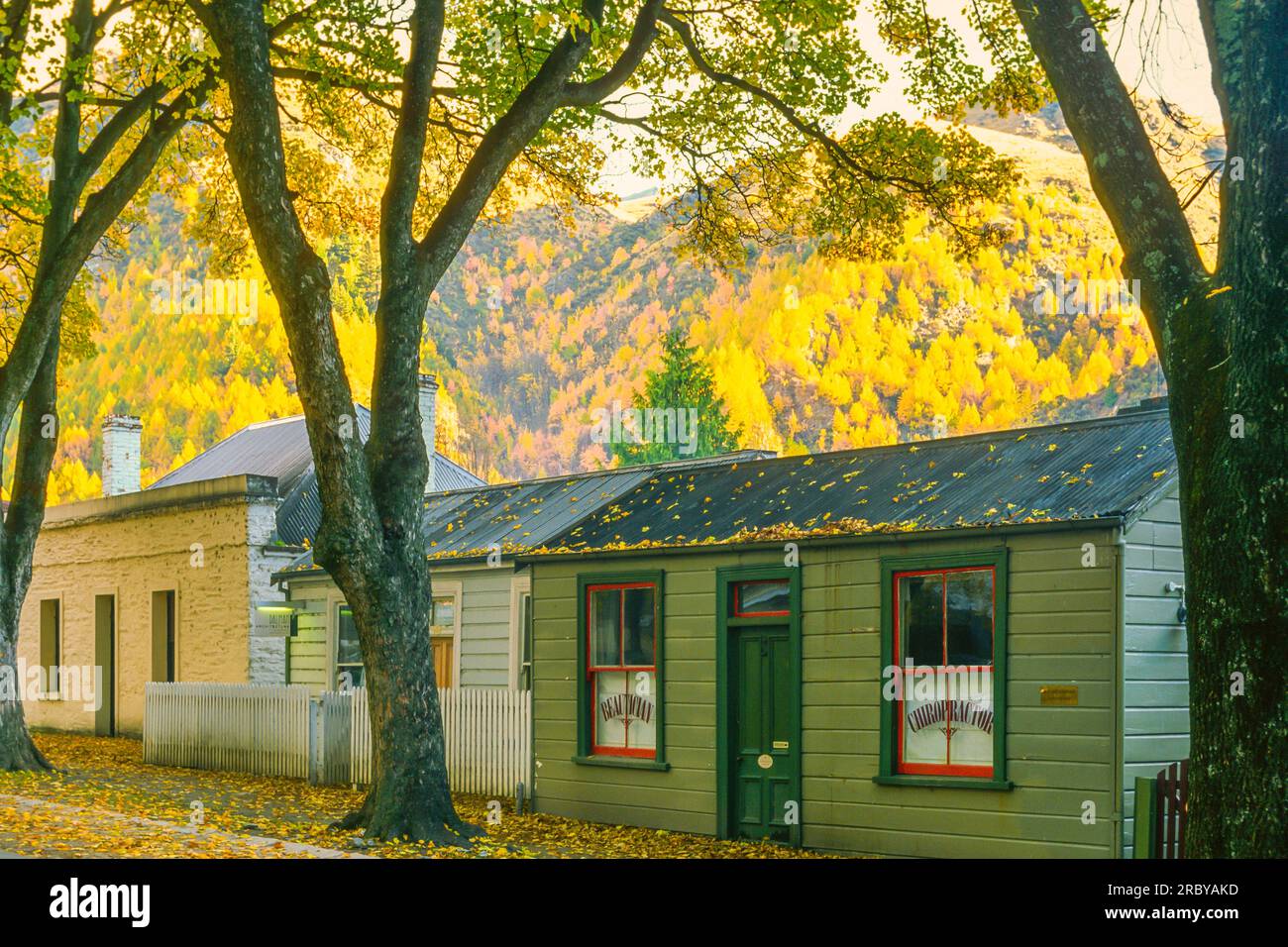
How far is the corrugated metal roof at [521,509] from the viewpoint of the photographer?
22359mm

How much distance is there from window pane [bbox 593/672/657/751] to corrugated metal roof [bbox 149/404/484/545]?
35.7ft

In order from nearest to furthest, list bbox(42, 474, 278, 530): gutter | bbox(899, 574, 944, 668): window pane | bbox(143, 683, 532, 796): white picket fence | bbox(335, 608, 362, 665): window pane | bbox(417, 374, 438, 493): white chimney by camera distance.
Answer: bbox(899, 574, 944, 668): window pane < bbox(143, 683, 532, 796): white picket fence < bbox(335, 608, 362, 665): window pane < bbox(42, 474, 278, 530): gutter < bbox(417, 374, 438, 493): white chimney

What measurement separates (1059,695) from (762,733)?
3.78 m

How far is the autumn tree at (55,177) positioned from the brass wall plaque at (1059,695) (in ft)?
42.1

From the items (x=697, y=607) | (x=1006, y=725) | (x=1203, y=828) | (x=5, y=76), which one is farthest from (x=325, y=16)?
(x=1203, y=828)

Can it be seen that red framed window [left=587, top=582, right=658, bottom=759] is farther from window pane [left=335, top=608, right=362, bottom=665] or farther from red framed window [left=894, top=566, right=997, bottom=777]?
window pane [left=335, top=608, right=362, bottom=665]

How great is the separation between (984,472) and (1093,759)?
3.58 metres

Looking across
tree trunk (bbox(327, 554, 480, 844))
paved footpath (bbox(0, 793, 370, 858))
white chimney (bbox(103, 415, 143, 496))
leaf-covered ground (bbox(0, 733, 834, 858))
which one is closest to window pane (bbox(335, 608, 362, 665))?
leaf-covered ground (bbox(0, 733, 834, 858))

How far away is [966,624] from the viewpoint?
50.4 ft

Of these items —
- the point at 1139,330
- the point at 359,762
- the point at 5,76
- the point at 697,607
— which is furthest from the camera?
the point at 1139,330

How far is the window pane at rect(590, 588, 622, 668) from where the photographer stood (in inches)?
741

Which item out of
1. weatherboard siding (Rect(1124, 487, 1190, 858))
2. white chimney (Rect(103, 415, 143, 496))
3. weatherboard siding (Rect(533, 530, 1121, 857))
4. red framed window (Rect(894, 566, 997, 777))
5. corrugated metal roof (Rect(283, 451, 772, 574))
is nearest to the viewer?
weatherboard siding (Rect(1124, 487, 1190, 858))

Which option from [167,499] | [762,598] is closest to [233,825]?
[762,598]

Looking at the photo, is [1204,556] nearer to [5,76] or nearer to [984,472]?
[984,472]
